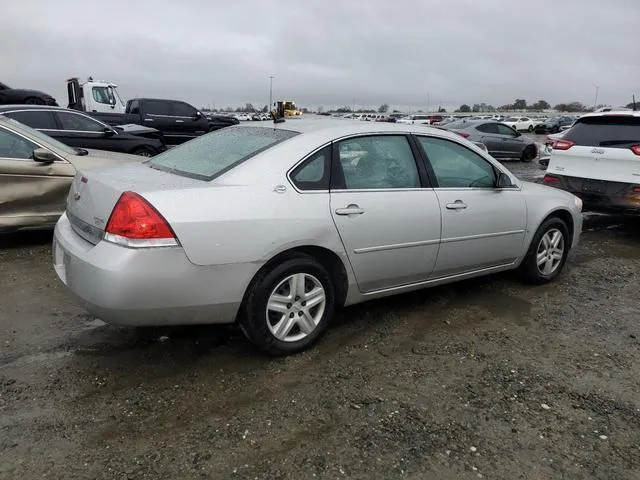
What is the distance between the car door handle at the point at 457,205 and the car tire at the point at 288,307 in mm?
1168

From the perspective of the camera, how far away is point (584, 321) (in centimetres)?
436

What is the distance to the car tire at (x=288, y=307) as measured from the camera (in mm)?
3309

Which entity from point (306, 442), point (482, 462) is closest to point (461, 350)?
point (482, 462)

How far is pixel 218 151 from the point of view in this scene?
3.81 m

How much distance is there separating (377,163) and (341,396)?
5.49ft

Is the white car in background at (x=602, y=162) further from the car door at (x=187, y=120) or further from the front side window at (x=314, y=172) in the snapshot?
the car door at (x=187, y=120)

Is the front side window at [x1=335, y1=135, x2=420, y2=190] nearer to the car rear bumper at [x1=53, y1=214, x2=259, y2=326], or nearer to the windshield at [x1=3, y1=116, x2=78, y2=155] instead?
the car rear bumper at [x1=53, y1=214, x2=259, y2=326]

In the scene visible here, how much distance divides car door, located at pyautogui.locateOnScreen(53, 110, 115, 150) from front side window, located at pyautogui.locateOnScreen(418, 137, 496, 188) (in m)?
7.80

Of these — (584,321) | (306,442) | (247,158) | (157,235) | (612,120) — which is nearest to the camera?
(306,442)

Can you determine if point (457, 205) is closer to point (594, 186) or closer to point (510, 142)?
point (594, 186)

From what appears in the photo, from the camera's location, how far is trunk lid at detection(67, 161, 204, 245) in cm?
317

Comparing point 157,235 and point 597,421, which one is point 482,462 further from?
point 157,235

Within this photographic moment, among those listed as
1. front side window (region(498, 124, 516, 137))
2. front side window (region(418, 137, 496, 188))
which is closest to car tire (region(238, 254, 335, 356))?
front side window (region(418, 137, 496, 188))

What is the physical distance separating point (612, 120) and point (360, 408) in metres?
6.10
